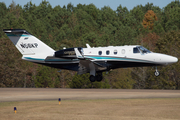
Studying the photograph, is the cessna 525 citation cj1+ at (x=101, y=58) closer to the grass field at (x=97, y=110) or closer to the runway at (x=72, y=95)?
the runway at (x=72, y=95)

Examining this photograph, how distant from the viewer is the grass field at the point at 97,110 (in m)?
19.4

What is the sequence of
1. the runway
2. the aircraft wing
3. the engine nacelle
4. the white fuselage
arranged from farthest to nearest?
the runway
the engine nacelle
the white fuselage
the aircraft wing

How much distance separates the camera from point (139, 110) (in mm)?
22062

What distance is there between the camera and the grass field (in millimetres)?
19406

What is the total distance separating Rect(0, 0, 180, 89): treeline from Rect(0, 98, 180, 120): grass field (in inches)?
1095

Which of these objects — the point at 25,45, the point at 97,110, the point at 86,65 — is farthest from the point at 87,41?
the point at 97,110

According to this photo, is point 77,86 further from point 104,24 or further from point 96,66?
point 104,24

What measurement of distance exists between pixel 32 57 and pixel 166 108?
1447 cm

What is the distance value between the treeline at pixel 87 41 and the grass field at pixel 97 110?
27.8m

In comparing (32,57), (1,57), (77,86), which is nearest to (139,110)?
(32,57)

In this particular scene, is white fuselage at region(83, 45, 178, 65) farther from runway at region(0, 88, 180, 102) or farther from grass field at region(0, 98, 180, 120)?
runway at region(0, 88, 180, 102)

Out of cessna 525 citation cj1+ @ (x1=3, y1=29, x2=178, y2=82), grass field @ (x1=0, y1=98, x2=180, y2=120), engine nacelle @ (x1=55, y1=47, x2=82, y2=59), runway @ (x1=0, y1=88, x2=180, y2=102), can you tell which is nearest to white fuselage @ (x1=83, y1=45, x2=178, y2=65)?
cessna 525 citation cj1+ @ (x1=3, y1=29, x2=178, y2=82)

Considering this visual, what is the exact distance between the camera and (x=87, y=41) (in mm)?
79500

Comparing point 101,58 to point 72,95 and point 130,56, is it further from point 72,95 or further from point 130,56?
point 72,95
